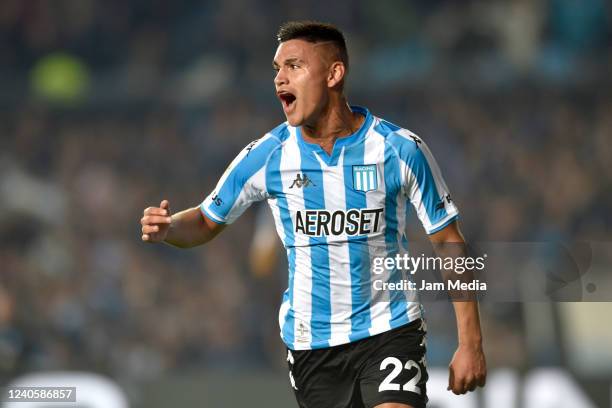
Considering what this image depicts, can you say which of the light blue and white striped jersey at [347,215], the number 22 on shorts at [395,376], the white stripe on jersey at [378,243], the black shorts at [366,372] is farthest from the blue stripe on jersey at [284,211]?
the number 22 on shorts at [395,376]

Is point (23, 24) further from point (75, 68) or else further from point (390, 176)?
point (390, 176)

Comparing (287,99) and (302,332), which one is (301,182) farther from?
(302,332)

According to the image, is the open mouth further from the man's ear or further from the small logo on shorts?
the small logo on shorts

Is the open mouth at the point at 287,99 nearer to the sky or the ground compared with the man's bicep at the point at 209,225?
nearer to the sky

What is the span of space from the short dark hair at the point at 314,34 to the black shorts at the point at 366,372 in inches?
43.4

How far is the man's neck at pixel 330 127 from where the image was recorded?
14.8 feet

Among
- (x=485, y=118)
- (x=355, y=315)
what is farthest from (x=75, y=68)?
(x=355, y=315)

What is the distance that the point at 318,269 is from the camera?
448 cm

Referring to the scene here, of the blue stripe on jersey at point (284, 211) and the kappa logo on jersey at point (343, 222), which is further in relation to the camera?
the blue stripe on jersey at point (284, 211)

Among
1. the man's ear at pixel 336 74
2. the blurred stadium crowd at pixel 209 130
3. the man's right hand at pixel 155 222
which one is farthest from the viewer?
the blurred stadium crowd at pixel 209 130

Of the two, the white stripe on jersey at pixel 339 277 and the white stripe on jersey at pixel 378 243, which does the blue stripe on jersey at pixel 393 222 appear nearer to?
the white stripe on jersey at pixel 378 243

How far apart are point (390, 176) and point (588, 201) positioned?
5013 mm

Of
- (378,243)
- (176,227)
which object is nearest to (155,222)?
(176,227)

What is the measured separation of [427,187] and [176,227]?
39.9 inches
